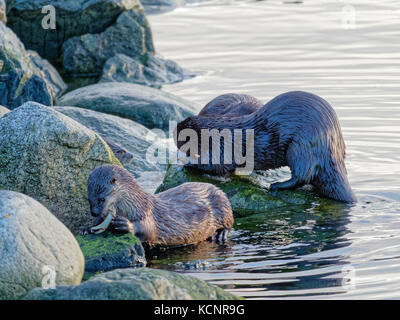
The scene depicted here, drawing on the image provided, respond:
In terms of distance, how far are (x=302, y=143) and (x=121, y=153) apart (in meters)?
2.23

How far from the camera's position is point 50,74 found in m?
14.9

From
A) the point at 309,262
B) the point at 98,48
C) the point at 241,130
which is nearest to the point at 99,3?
the point at 98,48

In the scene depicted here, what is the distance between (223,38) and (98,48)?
2.72 meters

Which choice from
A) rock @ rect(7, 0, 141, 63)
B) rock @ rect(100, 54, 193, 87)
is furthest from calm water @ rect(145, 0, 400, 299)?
rock @ rect(7, 0, 141, 63)

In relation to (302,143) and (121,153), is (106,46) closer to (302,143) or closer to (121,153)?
(121,153)

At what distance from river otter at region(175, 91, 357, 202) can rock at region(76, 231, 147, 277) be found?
2.28m

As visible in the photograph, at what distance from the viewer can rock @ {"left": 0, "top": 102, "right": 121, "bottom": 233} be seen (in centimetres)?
736

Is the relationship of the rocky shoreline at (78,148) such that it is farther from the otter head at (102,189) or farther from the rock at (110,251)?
the otter head at (102,189)

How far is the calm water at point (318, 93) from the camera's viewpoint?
6844mm

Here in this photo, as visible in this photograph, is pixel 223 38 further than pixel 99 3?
Yes

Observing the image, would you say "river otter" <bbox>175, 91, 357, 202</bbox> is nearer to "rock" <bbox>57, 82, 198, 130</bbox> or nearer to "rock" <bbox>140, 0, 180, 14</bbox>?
"rock" <bbox>57, 82, 198, 130</bbox>

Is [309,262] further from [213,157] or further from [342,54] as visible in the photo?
[342,54]

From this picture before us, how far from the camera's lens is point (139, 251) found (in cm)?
713

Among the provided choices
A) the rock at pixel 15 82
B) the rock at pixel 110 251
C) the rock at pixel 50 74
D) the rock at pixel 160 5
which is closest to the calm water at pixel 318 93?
the rock at pixel 110 251
